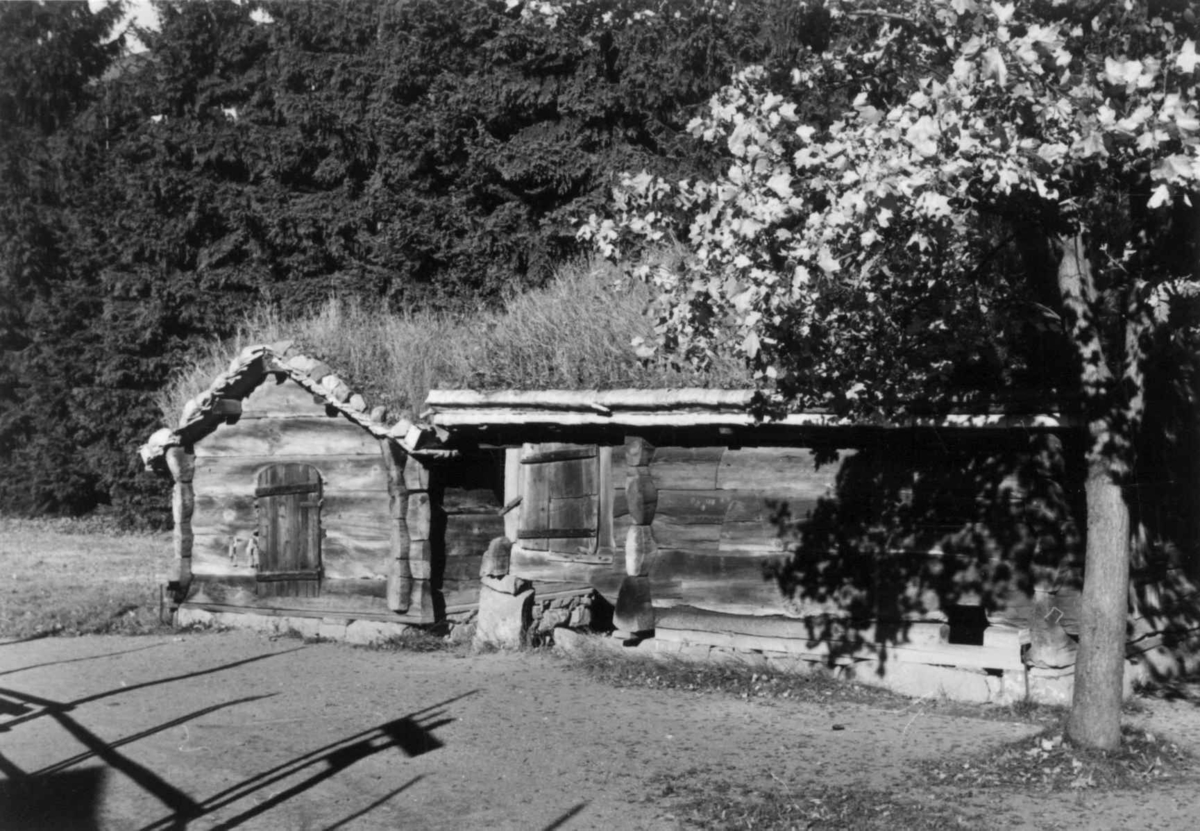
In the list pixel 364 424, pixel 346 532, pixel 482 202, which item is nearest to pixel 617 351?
pixel 364 424

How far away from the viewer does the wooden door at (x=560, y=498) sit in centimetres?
1308

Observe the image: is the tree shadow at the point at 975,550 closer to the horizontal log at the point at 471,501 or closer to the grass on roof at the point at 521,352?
the grass on roof at the point at 521,352

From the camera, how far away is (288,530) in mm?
14266

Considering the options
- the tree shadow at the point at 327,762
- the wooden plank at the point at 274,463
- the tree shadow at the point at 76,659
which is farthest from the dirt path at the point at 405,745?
the wooden plank at the point at 274,463

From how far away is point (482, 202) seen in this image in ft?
81.6

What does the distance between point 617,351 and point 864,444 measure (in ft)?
9.32

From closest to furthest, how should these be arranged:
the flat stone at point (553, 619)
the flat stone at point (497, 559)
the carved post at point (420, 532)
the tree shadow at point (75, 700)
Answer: the tree shadow at point (75, 700) → the flat stone at point (553, 619) → the flat stone at point (497, 559) → the carved post at point (420, 532)

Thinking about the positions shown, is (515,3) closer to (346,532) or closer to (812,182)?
(812,182)

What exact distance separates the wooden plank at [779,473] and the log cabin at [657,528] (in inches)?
0.8

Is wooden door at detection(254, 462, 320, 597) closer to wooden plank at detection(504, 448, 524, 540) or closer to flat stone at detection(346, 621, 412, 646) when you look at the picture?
flat stone at detection(346, 621, 412, 646)

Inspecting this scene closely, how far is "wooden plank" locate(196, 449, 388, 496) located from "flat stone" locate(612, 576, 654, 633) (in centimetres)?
314

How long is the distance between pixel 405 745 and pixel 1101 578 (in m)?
4.74

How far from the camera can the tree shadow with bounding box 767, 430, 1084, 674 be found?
988 centimetres

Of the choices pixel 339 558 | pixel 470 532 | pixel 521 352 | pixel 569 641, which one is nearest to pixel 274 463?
pixel 339 558
